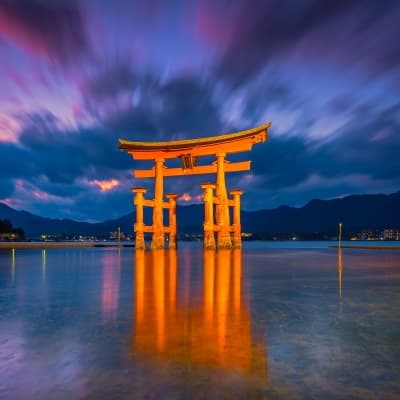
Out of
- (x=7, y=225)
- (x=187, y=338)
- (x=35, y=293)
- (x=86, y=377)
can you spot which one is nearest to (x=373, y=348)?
(x=187, y=338)

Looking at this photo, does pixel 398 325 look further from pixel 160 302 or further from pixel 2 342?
pixel 2 342

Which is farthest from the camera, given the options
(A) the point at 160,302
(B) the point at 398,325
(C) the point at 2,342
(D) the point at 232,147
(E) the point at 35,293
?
(D) the point at 232,147

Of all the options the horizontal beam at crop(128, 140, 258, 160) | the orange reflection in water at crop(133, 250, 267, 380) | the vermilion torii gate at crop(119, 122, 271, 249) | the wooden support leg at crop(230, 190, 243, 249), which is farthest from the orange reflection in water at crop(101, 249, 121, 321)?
the wooden support leg at crop(230, 190, 243, 249)

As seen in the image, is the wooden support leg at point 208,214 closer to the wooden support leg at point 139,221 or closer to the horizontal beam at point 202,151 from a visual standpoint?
the horizontal beam at point 202,151

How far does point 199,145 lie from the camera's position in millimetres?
32281

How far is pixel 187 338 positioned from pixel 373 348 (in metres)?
2.26

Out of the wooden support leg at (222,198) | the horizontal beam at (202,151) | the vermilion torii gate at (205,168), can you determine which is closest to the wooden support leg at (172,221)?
the vermilion torii gate at (205,168)

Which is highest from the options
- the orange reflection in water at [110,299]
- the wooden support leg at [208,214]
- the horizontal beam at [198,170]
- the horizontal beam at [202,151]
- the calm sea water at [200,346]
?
the horizontal beam at [202,151]

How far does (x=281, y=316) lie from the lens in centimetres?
569

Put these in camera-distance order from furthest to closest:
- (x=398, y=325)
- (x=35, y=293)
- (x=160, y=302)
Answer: (x=35, y=293)
(x=160, y=302)
(x=398, y=325)

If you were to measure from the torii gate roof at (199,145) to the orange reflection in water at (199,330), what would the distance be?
74.8 ft

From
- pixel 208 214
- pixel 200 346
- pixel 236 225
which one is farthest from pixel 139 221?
pixel 200 346

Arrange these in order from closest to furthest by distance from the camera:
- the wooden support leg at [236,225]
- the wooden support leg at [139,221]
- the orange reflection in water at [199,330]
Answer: the orange reflection in water at [199,330] → the wooden support leg at [139,221] → the wooden support leg at [236,225]

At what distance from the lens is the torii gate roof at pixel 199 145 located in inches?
1168
